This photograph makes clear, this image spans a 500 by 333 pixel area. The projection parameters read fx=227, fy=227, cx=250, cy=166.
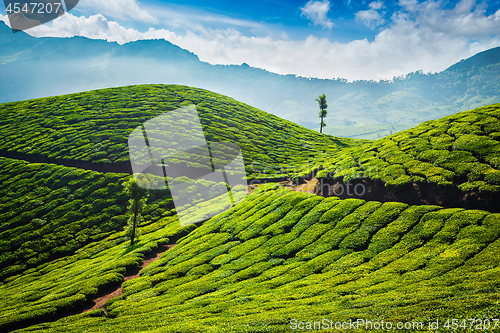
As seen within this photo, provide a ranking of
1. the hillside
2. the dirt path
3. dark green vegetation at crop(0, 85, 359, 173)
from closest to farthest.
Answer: the hillside, the dirt path, dark green vegetation at crop(0, 85, 359, 173)

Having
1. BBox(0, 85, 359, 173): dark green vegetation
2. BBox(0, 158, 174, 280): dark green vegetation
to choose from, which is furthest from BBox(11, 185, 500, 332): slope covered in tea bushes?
BBox(0, 85, 359, 173): dark green vegetation

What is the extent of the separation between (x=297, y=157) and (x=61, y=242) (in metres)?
77.1

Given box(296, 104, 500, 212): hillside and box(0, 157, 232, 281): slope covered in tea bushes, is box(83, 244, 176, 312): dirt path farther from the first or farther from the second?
box(296, 104, 500, 212): hillside

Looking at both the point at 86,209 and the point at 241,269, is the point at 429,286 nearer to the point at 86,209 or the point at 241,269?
the point at 241,269

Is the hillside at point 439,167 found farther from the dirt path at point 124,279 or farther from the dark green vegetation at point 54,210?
the dark green vegetation at point 54,210

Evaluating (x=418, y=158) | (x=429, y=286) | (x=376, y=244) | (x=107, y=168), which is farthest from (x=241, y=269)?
(x=107, y=168)

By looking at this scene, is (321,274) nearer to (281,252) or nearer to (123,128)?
(281,252)

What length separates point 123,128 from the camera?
306ft

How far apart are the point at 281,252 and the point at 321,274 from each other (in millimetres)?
6565

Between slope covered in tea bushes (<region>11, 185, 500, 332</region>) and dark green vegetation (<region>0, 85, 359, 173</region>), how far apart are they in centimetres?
4455

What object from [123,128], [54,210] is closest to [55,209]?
[54,210]

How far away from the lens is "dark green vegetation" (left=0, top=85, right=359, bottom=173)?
266 feet

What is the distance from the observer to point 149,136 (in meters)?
90.2

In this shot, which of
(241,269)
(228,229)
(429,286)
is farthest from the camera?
(228,229)
